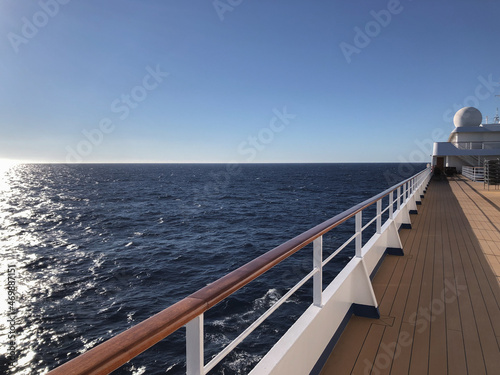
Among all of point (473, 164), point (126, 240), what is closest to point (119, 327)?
point (126, 240)

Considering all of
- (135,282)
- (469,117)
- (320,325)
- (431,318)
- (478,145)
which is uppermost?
(469,117)

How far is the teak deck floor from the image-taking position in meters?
2.37

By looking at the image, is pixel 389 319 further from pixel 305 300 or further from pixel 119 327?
pixel 119 327

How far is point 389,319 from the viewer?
301 centimetres

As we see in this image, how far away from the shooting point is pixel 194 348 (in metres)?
1.07

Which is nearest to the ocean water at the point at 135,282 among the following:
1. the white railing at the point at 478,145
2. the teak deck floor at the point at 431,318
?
the teak deck floor at the point at 431,318

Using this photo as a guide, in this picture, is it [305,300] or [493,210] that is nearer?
[305,300]

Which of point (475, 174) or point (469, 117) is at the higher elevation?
point (469, 117)

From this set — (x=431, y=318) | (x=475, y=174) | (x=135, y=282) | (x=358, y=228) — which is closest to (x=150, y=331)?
(x=358, y=228)

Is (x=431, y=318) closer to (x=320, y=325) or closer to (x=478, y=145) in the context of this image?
(x=320, y=325)

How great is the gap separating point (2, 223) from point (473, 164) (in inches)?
1345
